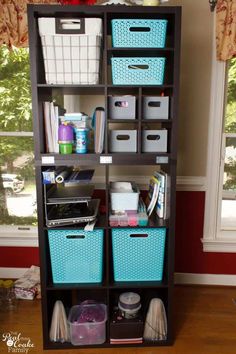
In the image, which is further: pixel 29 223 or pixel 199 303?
pixel 29 223

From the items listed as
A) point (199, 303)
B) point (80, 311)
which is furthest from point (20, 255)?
point (199, 303)

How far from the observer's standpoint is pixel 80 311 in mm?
1747

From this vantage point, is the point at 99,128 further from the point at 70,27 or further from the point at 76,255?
the point at 76,255

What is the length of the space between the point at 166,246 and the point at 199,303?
73cm

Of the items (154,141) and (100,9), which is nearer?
(100,9)

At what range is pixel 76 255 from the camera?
158 centimetres

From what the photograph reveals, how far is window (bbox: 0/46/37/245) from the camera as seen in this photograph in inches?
81.9

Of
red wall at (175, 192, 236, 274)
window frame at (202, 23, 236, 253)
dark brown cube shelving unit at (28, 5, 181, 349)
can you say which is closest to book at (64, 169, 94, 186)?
dark brown cube shelving unit at (28, 5, 181, 349)

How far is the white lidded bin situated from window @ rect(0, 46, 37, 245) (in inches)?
31.0

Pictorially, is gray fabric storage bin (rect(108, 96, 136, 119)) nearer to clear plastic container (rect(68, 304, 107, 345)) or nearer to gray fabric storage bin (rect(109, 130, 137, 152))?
gray fabric storage bin (rect(109, 130, 137, 152))

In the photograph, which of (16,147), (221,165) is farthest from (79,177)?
(221,165)

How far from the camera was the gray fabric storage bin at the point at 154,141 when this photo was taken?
150 centimetres

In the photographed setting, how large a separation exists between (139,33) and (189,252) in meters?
1.59

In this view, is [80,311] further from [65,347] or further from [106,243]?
[106,243]
